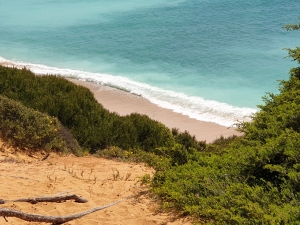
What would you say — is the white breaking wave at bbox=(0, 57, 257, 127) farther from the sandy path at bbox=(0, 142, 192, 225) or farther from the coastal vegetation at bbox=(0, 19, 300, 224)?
the sandy path at bbox=(0, 142, 192, 225)

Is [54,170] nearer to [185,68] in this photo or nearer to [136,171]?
[136,171]

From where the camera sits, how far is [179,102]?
2031 centimetres

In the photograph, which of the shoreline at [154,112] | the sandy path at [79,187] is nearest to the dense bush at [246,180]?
the sandy path at [79,187]

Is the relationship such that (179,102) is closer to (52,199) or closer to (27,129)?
(27,129)

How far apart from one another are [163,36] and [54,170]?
83.0 ft

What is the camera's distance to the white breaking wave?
18484 millimetres

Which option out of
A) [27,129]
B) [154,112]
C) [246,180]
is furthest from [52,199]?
[154,112]

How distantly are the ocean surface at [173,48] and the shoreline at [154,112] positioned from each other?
21.8 inches

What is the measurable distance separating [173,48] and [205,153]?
22.7 meters

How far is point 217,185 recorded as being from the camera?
5602 mm

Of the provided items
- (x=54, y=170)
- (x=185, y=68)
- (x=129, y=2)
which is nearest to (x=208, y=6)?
(x=129, y=2)

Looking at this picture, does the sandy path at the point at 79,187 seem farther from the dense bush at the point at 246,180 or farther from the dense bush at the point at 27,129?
the dense bush at the point at 27,129

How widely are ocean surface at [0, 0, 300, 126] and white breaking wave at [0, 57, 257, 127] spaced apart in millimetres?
50

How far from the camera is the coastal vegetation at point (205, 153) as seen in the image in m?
5.04
